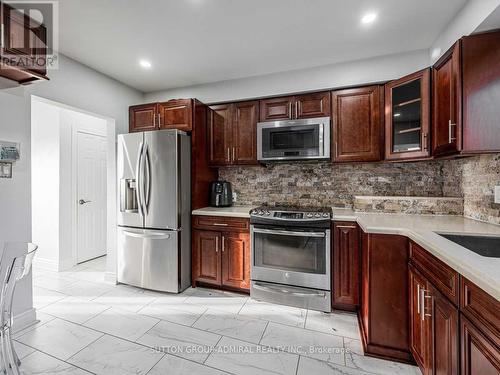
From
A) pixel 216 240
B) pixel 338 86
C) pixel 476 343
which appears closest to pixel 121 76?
pixel 216 240

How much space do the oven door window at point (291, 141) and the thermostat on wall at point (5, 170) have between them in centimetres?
232

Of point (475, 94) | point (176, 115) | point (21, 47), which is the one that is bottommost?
point (475, 94)

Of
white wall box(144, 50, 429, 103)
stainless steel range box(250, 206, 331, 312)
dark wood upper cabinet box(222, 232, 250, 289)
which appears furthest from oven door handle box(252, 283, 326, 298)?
white wall box(144, 50, 429, 103)

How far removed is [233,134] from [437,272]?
2.42 metres

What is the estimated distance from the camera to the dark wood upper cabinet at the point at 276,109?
2825 mm

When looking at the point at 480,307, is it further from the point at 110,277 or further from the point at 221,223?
the point at 110,277

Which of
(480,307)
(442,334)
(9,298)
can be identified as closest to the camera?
→ (480,307)

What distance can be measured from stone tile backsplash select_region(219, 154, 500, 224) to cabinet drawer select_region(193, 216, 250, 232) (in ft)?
2.12

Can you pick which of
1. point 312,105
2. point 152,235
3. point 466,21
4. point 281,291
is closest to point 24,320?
point 152,235

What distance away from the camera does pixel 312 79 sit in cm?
285

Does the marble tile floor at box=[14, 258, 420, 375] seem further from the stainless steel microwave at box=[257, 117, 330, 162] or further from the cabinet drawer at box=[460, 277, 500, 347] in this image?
the stainless steel microwave at box=[257, 117, 330, 162]

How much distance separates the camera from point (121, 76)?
3039 mm

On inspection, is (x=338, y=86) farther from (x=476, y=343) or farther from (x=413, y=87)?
(x=476, y=343)

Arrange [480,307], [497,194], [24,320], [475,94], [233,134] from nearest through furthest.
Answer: [480,307] < [475,94] < [497,194] < [24,320] < [233,134]
